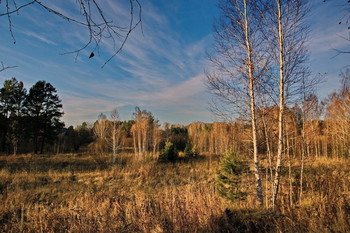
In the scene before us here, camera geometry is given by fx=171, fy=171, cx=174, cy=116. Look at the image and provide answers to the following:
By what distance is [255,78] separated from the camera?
459 cm

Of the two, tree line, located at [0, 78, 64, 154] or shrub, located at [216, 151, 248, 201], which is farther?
tree line, located at [0, 78, 64, 154]

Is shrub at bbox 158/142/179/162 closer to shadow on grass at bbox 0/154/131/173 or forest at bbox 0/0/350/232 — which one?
forest at bbox 0/0/350/232

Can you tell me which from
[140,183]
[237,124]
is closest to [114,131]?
[140,183]

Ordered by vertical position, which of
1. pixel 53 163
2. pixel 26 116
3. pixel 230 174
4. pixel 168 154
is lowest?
pixel 53 163

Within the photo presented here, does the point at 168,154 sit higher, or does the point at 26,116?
the point at 26,116

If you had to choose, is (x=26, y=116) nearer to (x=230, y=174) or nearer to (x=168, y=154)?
(x=168, y=154)

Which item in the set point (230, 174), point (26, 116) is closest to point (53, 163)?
point (26, 116)

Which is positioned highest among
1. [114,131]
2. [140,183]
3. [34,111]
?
[34,111]

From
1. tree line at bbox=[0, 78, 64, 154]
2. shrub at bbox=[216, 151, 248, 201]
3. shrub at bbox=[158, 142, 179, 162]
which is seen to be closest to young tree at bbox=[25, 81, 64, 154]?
tree line at bbox=[0, 78, 64, 154]

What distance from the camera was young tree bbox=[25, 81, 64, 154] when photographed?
1966 centimetres

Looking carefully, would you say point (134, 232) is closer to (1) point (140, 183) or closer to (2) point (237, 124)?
(2) point (237, 124)

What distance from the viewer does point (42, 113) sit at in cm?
2045

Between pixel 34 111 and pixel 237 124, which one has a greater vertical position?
pixel 34 111

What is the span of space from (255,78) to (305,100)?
2000 mm
